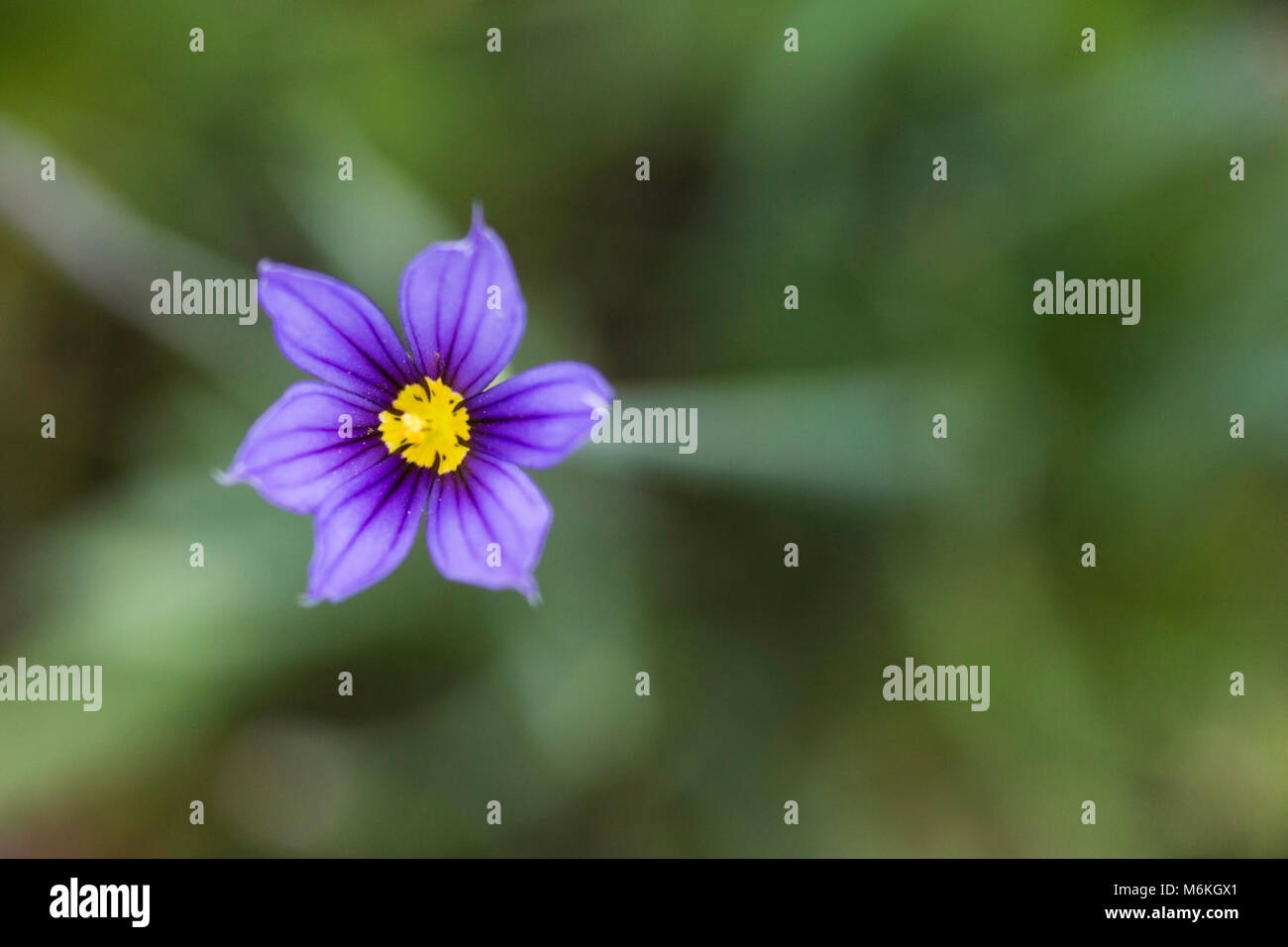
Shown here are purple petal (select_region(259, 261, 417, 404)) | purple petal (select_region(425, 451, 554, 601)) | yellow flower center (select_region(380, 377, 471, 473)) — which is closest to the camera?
purple petal (select_region(425, 451, 554, 601))

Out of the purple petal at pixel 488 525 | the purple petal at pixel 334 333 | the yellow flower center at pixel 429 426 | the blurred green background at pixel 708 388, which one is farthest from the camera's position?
the blurred green background at pixel 708 388

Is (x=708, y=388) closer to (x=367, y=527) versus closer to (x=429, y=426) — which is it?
(x=429, y=426)

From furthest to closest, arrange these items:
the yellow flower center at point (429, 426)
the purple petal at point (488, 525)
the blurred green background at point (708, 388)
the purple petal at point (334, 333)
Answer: the blurred green background at point (708, 388) → the yellow flower center at point (429, 426) → the purple petal at point (334, 333) → the purple petal at point (488, 525)

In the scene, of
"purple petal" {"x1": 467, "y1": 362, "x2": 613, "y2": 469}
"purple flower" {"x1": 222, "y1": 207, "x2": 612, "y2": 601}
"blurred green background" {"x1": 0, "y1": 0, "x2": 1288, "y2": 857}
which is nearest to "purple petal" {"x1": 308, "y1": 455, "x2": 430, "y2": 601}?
"purple flower" {"x1": 222, "y1": 207, "x2": 612, "y2": 601}

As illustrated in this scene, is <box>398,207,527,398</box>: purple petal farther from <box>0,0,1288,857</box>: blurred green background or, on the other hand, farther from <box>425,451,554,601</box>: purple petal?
<box>0,0,1288,857</box>: blurred green background

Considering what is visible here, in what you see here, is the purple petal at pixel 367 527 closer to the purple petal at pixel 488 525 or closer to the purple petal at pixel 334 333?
the purple petal at pixel 488 525

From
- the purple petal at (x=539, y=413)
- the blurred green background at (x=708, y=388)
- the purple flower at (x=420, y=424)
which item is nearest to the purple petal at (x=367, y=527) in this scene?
the purple flower at (x=420, y=424)
